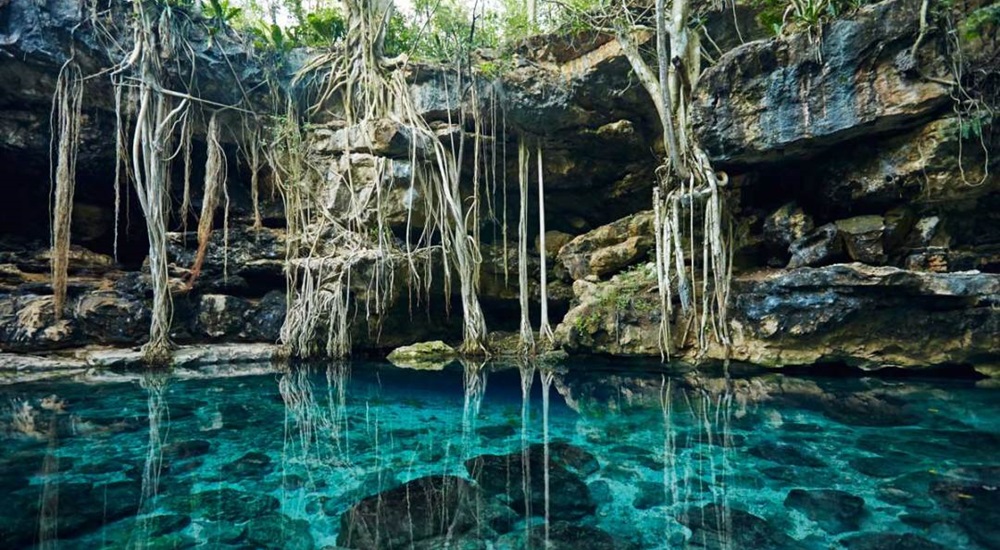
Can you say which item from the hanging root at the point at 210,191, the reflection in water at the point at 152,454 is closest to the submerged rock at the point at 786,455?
the reflection in water at the point at 152,454

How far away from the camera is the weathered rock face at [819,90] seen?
4.61 metres

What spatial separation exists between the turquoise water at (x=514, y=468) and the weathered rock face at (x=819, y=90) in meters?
2.51

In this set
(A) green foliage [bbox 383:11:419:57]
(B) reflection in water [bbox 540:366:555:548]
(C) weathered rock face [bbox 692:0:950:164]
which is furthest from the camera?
(A) green foliage [bbox 383:11:419:57]

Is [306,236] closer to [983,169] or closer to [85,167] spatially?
[85,167]

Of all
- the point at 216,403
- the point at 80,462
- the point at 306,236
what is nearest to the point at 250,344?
the point at 306,236

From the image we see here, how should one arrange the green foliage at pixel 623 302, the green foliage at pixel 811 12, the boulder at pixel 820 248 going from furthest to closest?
the green foliage at pixel 623 302
the boulder at pixel 820 248
the green foliage at pixel 811 12

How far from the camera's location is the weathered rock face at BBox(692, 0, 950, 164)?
181 inches

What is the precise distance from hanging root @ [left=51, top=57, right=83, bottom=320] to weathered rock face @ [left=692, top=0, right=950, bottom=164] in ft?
24.4

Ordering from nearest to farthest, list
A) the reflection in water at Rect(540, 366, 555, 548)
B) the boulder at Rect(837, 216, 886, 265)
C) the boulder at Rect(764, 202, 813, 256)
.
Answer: the reflection in water at Rect(540, 366, 555, 548) < the boulder at Rect(837, 216, 886, 265) < the boulder at Rect(764, 202, 813, 256)

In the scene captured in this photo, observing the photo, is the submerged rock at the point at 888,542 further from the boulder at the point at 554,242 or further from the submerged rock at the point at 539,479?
the boulder at the point at 554,242

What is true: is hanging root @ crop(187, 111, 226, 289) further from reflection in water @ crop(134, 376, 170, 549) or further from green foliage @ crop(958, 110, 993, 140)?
green foliage @ crop(958, 110, 993, 140)

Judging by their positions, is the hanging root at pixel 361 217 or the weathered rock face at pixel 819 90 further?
the hanging root at pixel 361 217

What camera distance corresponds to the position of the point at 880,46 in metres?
4.68

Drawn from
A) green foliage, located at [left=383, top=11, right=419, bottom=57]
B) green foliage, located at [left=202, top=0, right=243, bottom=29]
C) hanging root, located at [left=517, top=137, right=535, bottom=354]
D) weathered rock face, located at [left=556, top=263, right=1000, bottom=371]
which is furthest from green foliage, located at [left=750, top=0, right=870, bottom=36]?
green foliage, located at [left=202, top=0, right=243, bottom=29]
